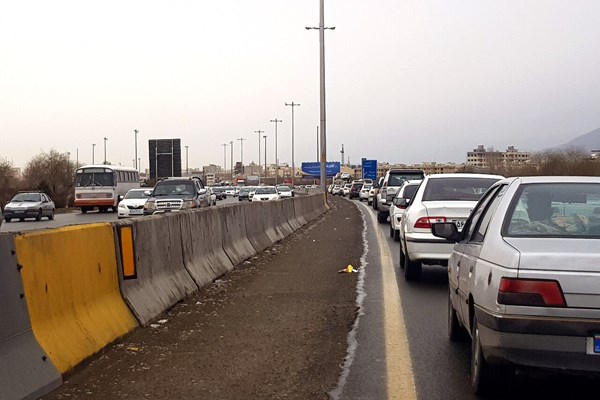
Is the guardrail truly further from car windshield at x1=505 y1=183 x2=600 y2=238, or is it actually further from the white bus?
the white bus

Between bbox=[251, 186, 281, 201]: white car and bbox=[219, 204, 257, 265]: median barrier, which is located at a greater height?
bbox=[219, 204, 257, 265]: median barrier

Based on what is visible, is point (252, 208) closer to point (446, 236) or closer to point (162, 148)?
point (446, 236)

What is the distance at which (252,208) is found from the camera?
670 inches

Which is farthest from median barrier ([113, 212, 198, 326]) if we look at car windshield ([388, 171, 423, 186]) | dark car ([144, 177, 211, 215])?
car windshield ([388, 171, 423, 186])

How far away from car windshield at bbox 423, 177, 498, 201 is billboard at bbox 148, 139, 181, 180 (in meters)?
51.5

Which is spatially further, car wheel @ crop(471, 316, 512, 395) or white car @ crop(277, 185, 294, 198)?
white car @ crop(277, 185, 294, 198)

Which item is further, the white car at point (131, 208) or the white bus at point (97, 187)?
the white bus at point (97, 187)

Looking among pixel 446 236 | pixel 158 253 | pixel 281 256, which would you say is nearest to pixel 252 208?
pixel 281 256

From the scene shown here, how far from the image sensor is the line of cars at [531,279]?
4.42 metres

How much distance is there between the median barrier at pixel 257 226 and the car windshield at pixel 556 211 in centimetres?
1078

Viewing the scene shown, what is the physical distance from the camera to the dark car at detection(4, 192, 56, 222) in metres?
35.1

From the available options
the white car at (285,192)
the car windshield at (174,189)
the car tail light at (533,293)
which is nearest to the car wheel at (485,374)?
the car tail light at (533,293)

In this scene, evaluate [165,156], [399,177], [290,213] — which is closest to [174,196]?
[290,213]

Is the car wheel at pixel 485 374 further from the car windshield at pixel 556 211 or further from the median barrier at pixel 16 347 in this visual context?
the median barrier at pixel 16 347
